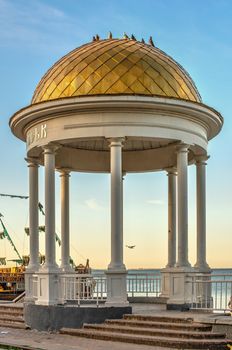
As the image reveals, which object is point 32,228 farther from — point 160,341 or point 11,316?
point 160,341

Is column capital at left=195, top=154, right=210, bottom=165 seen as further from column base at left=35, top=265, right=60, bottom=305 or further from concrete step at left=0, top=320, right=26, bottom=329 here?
concrete step at left=0, top=320, right=26, bottom=329

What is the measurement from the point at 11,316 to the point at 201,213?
23.0ft

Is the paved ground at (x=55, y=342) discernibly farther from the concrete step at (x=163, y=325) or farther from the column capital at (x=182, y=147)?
the column capital at (x=182, y=147)

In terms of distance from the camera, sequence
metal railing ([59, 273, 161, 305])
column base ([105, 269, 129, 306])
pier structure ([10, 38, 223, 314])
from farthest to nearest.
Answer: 1. pier structure ([10, 38, 223, 314])
2. metal railing ([59, 273, 161, 305])
3. column base ([105, 269, 129, 306])

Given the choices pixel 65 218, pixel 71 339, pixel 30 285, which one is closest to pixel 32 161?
pixel 65 218

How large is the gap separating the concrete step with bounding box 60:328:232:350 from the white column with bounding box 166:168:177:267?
750 cm

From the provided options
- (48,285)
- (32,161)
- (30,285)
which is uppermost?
(32,161)

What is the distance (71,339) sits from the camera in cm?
1794

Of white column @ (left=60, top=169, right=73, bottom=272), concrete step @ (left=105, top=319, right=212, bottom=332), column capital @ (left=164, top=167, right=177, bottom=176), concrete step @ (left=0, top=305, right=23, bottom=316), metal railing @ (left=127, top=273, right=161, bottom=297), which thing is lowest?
concrete step @ (left=0, top=305, right=23, bottom=316)

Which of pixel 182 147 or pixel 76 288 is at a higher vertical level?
pixel 182 147

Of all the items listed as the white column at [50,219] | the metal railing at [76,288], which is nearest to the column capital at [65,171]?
the white column at [50,219]

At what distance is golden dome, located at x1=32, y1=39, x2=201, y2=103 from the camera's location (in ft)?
66.0

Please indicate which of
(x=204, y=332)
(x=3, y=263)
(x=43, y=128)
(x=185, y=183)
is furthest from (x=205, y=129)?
(x=3, y=263)

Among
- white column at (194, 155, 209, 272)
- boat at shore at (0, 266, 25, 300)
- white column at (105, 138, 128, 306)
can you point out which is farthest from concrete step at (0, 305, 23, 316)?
boat at shore at (0, 266, 25, 300)
